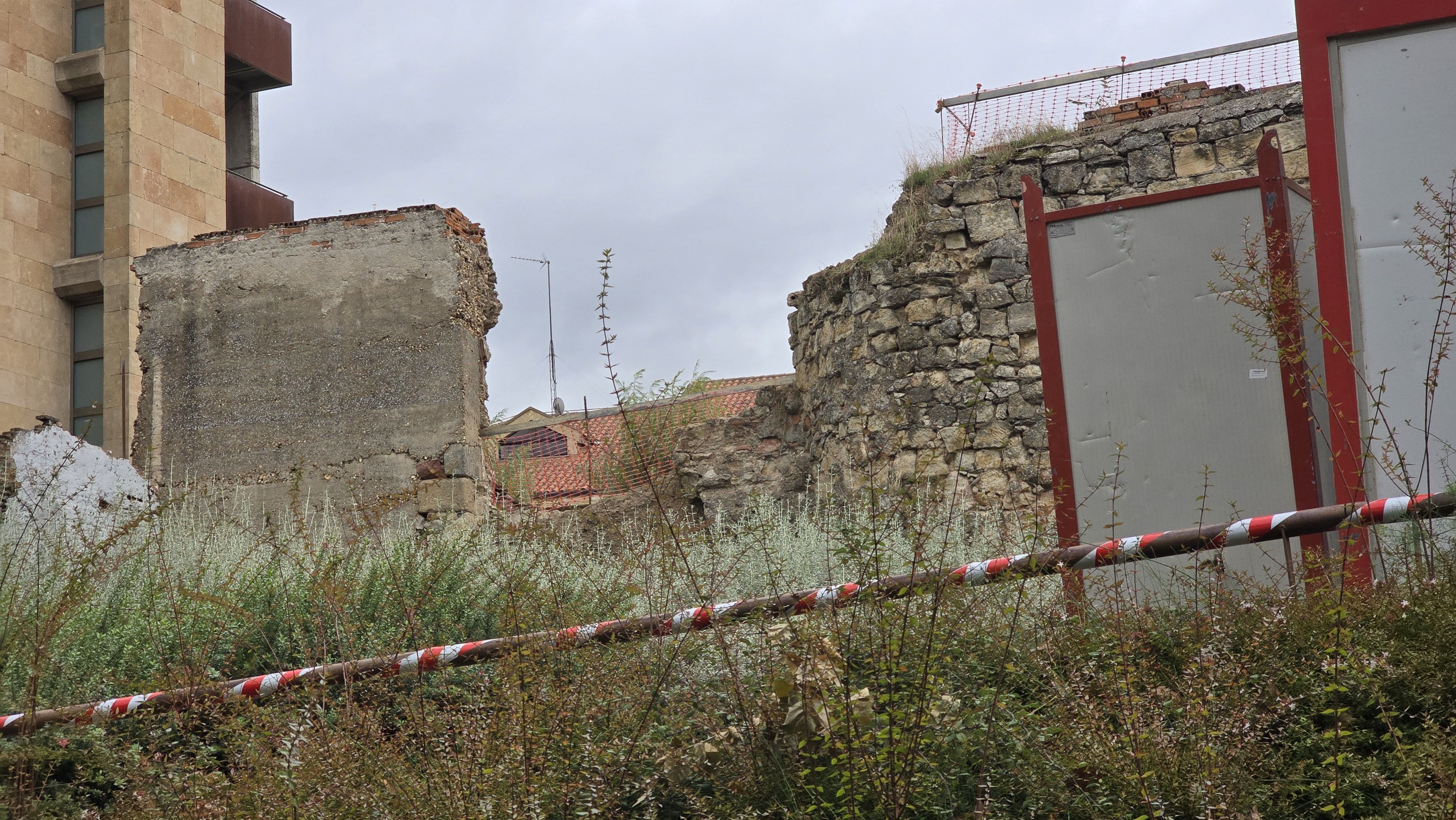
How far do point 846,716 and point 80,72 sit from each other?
64.8 feet

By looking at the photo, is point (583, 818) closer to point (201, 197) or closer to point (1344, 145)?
point (1344, 145)

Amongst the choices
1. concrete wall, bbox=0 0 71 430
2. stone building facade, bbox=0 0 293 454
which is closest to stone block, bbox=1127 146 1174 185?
stone building facade, bbox=0 0 293 454

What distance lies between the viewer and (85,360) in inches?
774

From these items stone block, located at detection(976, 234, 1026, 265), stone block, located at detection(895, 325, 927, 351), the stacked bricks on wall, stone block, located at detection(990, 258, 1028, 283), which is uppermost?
the stacked bricks on wall

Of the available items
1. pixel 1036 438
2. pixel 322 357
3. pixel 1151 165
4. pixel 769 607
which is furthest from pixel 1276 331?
pixel 322 357

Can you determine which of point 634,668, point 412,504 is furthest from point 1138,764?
point 412,504

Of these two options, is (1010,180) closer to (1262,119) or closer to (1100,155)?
(1100,155)

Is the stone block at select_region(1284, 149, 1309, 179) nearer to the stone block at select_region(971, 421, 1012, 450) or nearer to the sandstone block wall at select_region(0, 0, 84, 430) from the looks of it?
the stone block at select_region(971, 421, 1012, 450)

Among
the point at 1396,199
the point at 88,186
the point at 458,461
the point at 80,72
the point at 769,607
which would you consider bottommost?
the point at 769,607

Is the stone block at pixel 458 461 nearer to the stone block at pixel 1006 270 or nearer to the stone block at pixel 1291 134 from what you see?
the stone block at pixel 1006 270

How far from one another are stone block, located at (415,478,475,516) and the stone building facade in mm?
8978

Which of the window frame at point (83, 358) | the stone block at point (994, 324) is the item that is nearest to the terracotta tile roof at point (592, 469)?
the stone block at point (994, 324)

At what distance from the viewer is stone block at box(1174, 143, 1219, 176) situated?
32.4ft

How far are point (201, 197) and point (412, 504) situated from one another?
11275 mm
